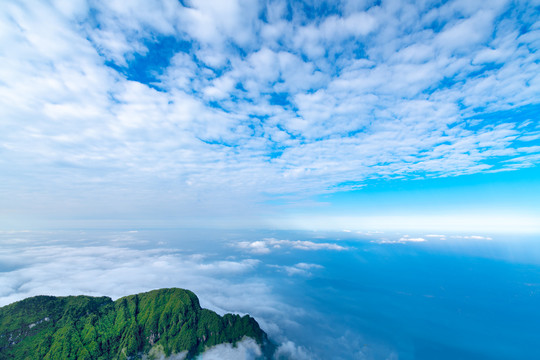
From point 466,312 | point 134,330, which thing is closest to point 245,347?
point 134,330

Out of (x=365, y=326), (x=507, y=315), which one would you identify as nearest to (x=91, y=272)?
(x=365, y=326)

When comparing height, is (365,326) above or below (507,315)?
below

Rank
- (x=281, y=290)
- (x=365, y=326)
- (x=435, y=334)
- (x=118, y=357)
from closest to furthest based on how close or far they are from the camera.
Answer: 1. (x=118, y=357)
2. (x=435, y=334)
3. (x=365, y=326)
4. (x=281, y=290)

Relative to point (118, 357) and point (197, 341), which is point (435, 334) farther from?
point (118, 357)

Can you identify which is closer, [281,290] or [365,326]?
[365,326]

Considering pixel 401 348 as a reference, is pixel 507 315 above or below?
above

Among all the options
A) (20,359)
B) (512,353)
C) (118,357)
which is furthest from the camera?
(512,353)

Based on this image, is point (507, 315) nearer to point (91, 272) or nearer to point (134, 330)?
point (134, 330)
